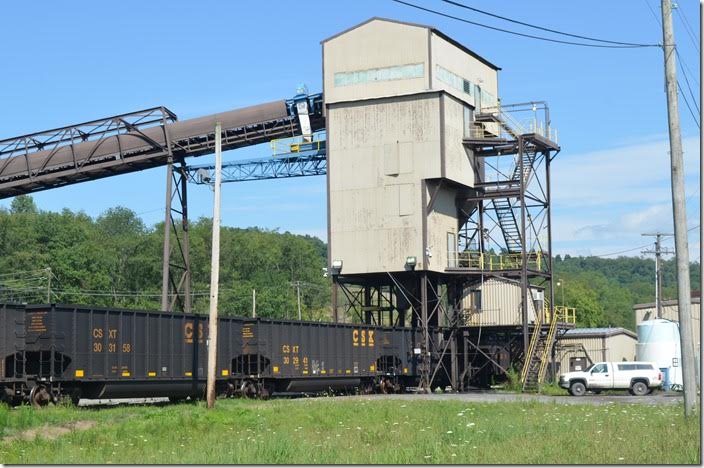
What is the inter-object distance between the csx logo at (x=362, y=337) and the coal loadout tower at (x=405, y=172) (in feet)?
6.46

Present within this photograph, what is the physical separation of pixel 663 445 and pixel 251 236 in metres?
133

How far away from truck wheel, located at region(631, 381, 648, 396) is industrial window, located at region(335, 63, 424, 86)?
60.7ft

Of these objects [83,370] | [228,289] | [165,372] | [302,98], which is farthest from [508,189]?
[228,289]

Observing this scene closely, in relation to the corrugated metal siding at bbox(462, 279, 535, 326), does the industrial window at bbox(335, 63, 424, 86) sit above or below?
above

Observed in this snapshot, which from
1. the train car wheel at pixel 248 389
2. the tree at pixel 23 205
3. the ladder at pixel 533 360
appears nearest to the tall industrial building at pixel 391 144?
the ladder at pixel 533 360

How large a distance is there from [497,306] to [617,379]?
29.6ft

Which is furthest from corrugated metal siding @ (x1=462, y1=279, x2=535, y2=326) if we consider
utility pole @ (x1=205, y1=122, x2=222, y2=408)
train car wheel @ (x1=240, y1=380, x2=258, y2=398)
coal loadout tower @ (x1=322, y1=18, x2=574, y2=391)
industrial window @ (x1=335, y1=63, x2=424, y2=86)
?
utility pole @ (x1=205, y1=122, x2=222, y2=408)

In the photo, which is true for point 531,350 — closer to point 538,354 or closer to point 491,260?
point 538,354

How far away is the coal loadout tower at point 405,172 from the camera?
50312 millimetres

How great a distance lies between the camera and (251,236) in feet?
493

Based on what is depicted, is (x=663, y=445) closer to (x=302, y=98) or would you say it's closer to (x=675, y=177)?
(x=675, y=177)

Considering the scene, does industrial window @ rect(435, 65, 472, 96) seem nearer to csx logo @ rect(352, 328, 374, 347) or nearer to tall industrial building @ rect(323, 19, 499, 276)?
tall industrial building @ rect(323, 19, 499, 276)

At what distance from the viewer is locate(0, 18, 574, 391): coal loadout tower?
50312 millimetres

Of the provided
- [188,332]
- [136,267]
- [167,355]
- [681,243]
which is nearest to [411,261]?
[188,332]
